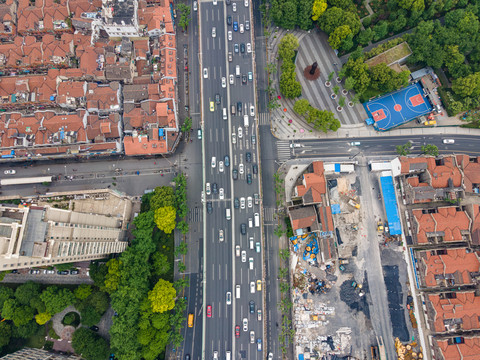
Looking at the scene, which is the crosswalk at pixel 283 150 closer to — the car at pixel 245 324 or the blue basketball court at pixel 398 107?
the blue basketball court at pixel 398 107

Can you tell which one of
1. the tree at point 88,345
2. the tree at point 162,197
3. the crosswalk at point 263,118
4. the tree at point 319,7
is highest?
the tree at point 319,7

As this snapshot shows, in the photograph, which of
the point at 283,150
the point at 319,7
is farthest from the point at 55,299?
the point at 319,7

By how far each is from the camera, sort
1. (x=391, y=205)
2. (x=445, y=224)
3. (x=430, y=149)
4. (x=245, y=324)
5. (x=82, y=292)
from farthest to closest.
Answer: (x=430, y=149) < (x=391, y=205) < (x=245, y=324) < (x=82, y=292) < (x=445, y=224)

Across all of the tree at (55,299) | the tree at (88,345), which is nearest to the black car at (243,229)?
the tree at (88,345)

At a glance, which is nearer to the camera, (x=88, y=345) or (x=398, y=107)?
(x=88, y=345)

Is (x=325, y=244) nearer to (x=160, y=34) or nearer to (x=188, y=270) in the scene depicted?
(x=188, y=270)

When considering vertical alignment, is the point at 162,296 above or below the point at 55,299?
above

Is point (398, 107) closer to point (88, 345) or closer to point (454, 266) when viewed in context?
point (454, 266)
